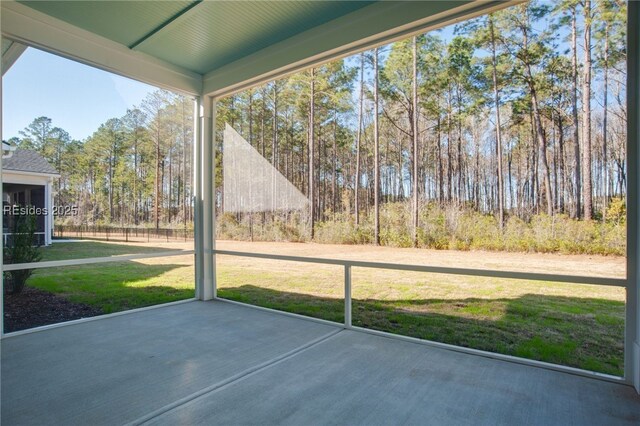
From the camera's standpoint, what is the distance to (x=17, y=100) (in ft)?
12.9

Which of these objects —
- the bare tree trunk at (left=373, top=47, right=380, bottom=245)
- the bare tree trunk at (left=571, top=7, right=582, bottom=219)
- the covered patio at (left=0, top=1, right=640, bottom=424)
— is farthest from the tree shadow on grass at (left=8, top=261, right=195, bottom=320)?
the bare tree trunk at (left=571, top=7, right=582, bottom=219)

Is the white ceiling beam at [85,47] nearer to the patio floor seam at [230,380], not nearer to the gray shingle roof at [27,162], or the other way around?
the gray shingle roof at [27,162]

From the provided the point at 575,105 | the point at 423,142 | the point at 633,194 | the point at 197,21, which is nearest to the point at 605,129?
the point at 575,105

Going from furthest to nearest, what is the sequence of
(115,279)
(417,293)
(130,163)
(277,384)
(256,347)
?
(130,163) < (115,279) < (417,293) < (256,347) < (277,384)

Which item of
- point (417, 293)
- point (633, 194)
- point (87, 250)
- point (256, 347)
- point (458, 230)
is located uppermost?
point (633, 194)

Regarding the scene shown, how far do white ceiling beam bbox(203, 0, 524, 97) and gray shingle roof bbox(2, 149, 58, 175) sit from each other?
2388 mm

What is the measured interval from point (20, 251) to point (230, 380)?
10.1 feet

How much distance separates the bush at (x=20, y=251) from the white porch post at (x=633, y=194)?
5745 millimetres

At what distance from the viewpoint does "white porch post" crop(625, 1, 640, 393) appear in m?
2.69

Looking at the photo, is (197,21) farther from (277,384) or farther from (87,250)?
(277,384)

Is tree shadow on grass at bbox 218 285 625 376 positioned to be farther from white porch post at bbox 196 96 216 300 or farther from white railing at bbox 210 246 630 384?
white porch post at bbox 196 96 216 300

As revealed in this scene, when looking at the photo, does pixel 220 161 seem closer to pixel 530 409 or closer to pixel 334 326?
pixel 334 326

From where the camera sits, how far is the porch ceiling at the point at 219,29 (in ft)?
11.4

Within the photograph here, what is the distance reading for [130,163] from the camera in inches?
197
